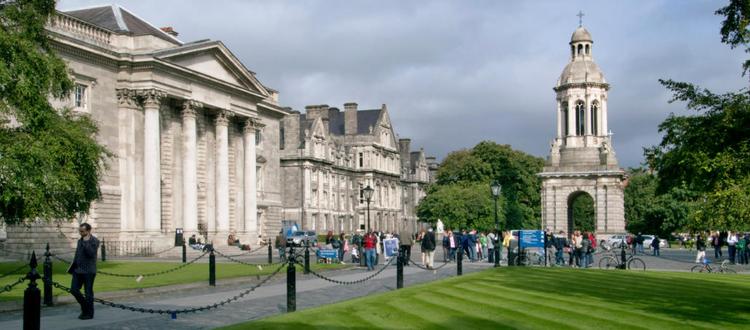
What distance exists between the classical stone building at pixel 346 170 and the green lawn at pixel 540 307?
70101mm

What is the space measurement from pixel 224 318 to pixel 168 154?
116 feet

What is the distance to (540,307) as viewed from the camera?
17.4 meters

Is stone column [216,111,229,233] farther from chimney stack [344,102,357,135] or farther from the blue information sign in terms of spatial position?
chimney stack [344,102,357,135]

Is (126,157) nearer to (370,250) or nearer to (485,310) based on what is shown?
(370,250)

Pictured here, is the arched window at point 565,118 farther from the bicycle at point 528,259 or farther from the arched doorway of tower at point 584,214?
the arched doorway of tower at point 584,214

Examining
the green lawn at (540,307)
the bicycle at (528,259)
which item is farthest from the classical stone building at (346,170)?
Answer: the green lawn at (540,307)

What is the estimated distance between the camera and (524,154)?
104 meters

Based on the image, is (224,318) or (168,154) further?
(168,154)

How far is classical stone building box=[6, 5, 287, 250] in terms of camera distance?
44.5m

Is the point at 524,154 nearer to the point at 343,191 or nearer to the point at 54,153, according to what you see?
the point at 343,191

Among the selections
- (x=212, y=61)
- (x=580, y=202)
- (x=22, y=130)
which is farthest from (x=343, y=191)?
(x=22, y=130)

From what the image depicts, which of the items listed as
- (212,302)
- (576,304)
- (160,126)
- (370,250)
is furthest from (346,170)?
(576,304)

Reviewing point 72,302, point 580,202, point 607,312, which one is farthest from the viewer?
point 580,202

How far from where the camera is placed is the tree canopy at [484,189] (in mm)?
93125
